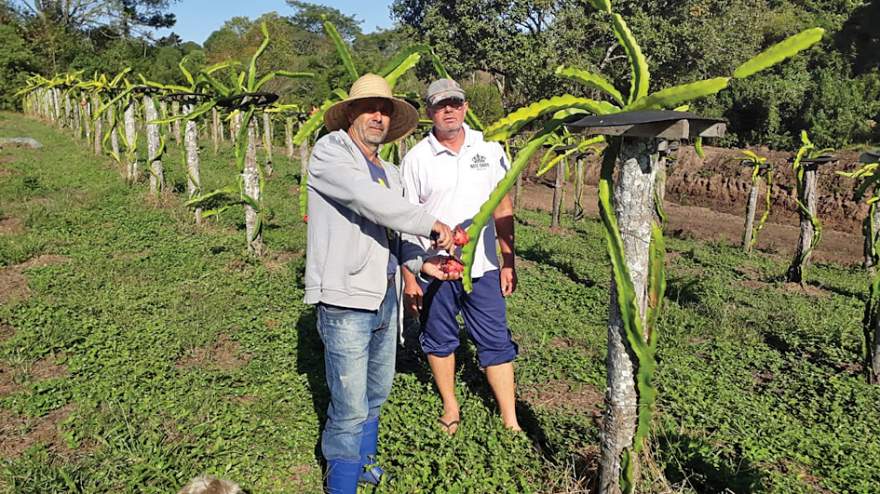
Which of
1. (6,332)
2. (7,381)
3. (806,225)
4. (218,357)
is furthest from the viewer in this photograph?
(806,225)

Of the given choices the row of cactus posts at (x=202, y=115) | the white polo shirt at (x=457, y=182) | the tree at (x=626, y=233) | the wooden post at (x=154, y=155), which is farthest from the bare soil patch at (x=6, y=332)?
the wooden post at (x=154, y=155)

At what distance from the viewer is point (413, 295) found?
3387 mm

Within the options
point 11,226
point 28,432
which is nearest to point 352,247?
point 28,432

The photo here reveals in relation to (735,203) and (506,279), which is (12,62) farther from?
(506,279)

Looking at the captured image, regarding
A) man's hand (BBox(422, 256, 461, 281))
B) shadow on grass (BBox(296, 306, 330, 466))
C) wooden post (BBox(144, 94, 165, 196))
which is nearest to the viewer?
man's hand (BBox(422, 256, 461, 281))

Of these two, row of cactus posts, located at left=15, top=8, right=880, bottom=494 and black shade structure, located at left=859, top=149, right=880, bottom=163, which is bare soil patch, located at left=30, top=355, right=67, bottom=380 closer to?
row of cactus posts, located at left=15, top=8, right=880, bottom=494

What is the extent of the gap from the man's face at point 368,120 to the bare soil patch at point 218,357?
7.47 feet

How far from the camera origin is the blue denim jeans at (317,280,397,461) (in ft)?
8.28

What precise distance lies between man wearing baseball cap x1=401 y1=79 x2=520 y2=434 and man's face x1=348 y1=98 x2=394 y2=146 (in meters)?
0.54

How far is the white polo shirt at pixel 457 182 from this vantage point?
10.7 feet

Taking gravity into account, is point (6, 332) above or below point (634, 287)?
below

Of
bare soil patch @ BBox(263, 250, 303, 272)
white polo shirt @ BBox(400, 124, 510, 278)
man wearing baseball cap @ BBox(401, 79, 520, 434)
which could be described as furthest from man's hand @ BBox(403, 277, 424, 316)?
bare soil patch @ BBox(263, 250, 303, 272)

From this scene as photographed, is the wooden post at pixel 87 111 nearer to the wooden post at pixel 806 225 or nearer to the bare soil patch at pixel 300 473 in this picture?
the bare soil patch at pixel 300 473

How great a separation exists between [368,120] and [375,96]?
12 cm
